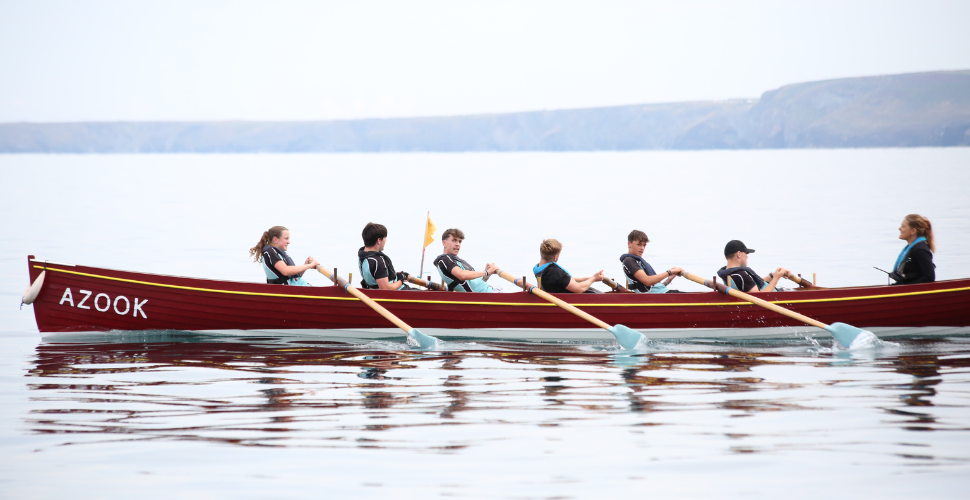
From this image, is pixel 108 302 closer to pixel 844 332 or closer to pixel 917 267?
pixel 844 332

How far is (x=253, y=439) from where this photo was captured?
7.95 meters

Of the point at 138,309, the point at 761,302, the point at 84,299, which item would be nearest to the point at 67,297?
the point at 84,299

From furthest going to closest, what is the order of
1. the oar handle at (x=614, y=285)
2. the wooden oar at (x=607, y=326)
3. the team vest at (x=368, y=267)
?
the oar handle at (x=614, y=285) → the team vest at (x=368, y=267) → the wooden oar at (x=607, y=326)

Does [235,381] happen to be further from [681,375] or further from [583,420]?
[681,375]

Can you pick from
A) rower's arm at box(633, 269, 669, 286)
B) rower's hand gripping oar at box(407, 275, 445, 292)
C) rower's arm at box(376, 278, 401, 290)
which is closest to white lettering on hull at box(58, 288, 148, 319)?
rower's arm at box(376, 278, 401, 290)

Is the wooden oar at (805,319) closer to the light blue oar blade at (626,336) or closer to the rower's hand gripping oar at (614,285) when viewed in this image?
the light blue oar blade at (626,336)

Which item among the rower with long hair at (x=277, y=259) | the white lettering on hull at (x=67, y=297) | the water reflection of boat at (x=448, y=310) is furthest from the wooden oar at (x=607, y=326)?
the white lettering on hull at (x=67, y=297)

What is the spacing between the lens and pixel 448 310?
13.1 meters

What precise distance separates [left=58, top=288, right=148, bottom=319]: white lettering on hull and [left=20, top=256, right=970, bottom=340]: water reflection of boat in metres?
0.01

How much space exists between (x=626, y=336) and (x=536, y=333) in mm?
1255

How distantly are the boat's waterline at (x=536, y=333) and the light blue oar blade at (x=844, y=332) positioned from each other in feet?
1.68

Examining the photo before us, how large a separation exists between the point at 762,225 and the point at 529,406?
30603mm

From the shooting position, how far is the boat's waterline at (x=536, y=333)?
12.8 meters

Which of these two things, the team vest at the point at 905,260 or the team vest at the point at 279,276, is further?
the team vest at the point at 279,276
